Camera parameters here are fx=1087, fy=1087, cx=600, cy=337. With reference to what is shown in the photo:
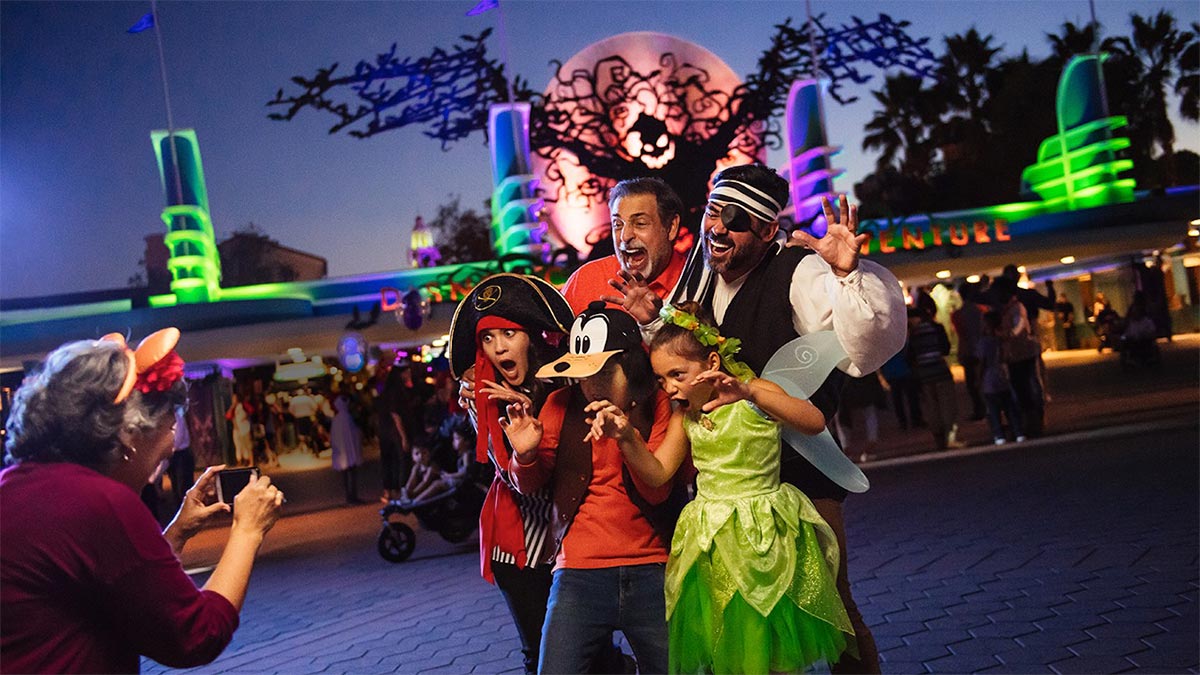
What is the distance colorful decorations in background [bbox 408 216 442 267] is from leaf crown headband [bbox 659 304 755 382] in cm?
2110

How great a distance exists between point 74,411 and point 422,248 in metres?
23.9

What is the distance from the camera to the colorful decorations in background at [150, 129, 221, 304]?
66.0 ft

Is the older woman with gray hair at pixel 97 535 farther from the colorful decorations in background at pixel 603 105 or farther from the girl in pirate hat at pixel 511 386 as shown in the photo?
the colorful decorations in background at pixel 603 105

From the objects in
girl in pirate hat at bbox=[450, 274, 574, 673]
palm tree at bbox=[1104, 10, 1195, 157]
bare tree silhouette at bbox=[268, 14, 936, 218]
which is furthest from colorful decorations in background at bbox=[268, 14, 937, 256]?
palm tree at bbox=[1104, 10, 1195, 157]

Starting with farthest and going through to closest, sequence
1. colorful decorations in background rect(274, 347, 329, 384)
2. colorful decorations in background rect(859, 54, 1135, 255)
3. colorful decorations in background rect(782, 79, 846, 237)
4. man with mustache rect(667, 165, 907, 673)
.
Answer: colorful decorations in background rect(859, 54, 1135, 255), colorful decorations in background rect(274, 347, 329, 384), colorful decorations in background rect(782, 79, 846, 237), man with mustache rect(667, 165, 907, 673)

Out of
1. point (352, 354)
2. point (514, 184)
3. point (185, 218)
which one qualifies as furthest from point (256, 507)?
point (185, 218)

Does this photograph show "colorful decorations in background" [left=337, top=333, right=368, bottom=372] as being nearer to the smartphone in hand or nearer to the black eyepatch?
the smartphone in hand

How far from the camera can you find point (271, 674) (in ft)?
19.9

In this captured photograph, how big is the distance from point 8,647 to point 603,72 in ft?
60.2

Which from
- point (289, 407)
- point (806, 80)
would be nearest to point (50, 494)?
point (806, 80)

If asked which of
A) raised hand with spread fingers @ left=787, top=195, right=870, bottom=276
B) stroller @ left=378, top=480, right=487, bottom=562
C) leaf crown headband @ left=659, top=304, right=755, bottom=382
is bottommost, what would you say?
stroller @ left=378, top=480, right=487, bottom=562

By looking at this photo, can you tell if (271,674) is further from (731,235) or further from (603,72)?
(603,72)

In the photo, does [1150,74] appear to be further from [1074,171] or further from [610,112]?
[610,112]

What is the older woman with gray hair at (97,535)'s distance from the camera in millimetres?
2252
